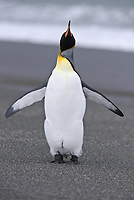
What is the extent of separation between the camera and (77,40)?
13492 millimetres

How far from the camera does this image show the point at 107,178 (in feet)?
10.8

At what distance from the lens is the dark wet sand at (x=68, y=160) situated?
9.68 feet

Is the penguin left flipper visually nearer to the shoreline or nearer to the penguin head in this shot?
the penguin head

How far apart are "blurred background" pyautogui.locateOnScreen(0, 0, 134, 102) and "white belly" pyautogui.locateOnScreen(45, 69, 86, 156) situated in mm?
4089

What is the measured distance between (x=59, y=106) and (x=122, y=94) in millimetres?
4247

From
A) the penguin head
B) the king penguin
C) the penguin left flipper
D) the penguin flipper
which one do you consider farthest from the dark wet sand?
the penguin head

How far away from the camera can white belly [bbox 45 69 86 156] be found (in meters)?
3.51

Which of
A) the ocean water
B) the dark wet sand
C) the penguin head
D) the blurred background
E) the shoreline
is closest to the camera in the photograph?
the dark wet sand

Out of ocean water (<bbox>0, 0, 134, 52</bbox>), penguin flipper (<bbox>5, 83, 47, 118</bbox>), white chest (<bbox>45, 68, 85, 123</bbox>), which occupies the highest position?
white chest (<bbox>45, 68, 85, 123</bbox>)

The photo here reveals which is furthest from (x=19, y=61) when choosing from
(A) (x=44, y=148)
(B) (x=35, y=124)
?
(A) (x=44, y=148)

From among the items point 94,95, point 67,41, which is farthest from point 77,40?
point 67,41

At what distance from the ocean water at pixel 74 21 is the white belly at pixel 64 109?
894 cm

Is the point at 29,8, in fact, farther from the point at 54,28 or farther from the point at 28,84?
the point at 28,84

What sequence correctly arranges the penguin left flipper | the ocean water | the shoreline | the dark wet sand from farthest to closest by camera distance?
the ocean water < the shoreline < the penguin left flipper < the dark wet sand
